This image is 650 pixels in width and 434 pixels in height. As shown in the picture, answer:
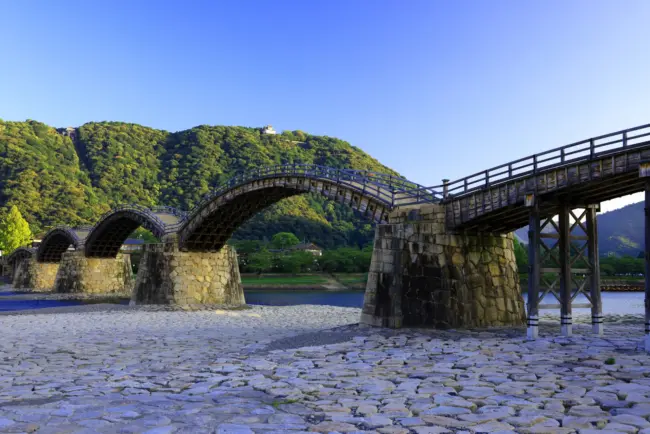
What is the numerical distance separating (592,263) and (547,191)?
11.0 ft

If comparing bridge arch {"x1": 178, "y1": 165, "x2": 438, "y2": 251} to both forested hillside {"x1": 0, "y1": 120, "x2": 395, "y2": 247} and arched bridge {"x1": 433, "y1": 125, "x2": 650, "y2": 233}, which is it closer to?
arched bridge {"x1": 433, "y1": 125, "x2": 650, "y2": 233}

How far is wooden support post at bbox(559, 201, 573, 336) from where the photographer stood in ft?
Answer: 60.4

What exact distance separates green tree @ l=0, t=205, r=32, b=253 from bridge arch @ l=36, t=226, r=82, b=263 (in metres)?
26.9

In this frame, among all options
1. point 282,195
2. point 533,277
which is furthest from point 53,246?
point 533,277

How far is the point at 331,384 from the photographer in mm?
11352

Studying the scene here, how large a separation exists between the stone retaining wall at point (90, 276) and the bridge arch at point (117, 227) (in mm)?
890

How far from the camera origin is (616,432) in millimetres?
7531

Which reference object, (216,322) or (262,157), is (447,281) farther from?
(262,157)

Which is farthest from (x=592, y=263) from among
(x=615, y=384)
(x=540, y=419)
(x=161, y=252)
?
(x=161, y=252)

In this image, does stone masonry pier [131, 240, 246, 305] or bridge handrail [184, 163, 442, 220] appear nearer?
bridge handrail [184, 163, 442, 220]

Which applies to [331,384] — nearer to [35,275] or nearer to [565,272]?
[565,272]

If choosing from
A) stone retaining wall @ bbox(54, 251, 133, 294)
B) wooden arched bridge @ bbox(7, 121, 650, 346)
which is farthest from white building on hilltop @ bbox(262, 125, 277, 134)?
wooden arched bridge @ bbox(7, 121, 650, 346)

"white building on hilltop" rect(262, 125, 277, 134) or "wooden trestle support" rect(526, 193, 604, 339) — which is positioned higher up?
"white building on hilltop" rect(262, 125, 277, 134)

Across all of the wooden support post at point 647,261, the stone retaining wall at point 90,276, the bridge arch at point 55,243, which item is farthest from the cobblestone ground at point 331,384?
the bridge arch at point 55,243
